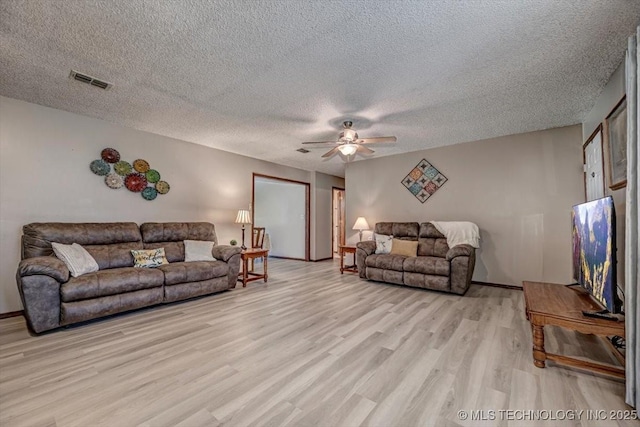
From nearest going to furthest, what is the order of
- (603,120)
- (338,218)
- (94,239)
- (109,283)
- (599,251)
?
(599,251), (603,120), (109,283), (94,239), (338,218)

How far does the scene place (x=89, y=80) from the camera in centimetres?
265

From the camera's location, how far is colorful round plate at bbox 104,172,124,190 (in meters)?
3.78

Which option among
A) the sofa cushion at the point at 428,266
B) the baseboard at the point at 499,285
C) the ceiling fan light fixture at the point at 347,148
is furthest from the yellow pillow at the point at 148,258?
the baseboard at the point at 499,285

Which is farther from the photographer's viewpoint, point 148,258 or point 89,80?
point 148,258

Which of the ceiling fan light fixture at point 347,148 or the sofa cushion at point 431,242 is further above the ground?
the ceiling fan light fixture at point 347,148

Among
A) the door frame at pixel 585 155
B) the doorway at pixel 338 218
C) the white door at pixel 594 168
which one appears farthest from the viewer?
the doorway at pixel 338 218

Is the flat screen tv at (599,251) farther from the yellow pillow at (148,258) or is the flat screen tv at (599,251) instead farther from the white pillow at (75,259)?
the white pillow at (75,259)

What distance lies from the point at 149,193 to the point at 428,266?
442 centimetres

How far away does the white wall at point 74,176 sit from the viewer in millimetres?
3064

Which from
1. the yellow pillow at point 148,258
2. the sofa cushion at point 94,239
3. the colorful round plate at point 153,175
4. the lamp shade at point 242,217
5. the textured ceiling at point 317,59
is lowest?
the yellow pillow at point 148,258

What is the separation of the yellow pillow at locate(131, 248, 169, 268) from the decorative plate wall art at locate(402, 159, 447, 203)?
14.6ft

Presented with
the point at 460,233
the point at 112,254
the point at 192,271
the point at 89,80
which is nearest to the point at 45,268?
the point at 112,254

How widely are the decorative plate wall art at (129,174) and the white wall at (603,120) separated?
539 centimetres

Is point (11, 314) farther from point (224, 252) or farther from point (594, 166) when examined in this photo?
point (594, 166)
